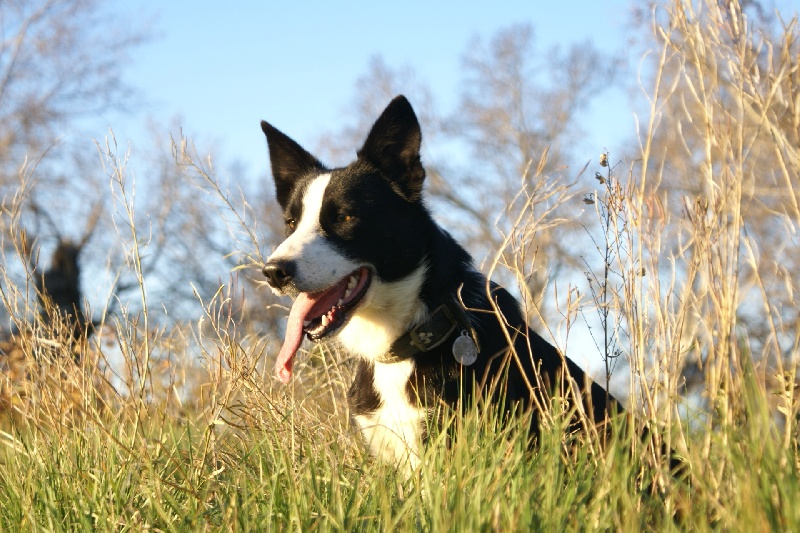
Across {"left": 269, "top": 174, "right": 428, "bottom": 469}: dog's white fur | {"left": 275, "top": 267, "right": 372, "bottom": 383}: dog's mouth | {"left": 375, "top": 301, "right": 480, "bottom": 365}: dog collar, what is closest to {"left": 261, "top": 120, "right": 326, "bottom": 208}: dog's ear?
{"left": 269, "top": 174, "right": 428, "bottom": 469}: dog's white fur

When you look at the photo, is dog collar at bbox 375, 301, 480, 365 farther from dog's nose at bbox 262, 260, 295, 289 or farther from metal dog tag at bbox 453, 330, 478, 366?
dog's nose at bbox 262, 260, 295, 289

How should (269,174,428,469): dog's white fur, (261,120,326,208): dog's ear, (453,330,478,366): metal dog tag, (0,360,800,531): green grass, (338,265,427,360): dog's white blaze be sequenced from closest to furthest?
(0,360,800,531): green grass, (453,330,478,366): metal dog tag, (269,174,428,469): dog's white fur, (338,265,427,360): dog's white blaze, (261,120,326,208): dog's ear

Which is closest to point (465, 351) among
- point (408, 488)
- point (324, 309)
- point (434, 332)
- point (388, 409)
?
point (434, 332)

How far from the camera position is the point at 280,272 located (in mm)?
3346

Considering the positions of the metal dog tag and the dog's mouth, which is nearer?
the metal dog tag

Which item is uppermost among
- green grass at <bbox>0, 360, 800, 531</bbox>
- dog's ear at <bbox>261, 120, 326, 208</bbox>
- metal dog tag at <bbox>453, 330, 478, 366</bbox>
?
dog's ear at <bbox>261, 120, 326, 208</bbox>

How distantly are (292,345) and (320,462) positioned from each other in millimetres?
723

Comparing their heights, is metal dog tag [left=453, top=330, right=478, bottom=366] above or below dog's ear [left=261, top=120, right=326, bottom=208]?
below

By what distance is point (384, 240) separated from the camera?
3.72 m

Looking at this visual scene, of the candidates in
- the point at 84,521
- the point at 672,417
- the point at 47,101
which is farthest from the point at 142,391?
the point at 47,101

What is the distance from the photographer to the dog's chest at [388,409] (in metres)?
3.30

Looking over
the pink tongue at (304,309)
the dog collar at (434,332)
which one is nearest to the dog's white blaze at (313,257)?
the pink tongue at (304,309)

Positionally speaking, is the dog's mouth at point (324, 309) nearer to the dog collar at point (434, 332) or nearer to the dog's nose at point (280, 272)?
the dog's nose at point (280, 272)

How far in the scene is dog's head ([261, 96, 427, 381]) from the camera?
3420 mm
